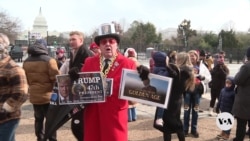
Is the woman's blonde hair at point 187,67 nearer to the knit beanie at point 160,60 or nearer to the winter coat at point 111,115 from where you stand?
the knit beanie at point 160,60

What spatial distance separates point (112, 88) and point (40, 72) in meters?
2.67

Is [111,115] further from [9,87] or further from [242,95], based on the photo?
[242,95]

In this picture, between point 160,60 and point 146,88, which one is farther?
point 160,60

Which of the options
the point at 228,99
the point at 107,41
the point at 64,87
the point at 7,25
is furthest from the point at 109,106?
the point at 7,25

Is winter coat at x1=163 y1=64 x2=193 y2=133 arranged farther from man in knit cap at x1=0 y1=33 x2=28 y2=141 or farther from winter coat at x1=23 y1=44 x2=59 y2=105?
man in knit cap at x1=0 y1=33 x2=28 y2=141

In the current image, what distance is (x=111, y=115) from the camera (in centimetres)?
361

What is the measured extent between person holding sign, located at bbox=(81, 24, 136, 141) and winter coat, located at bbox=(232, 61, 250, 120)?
9.78 ft

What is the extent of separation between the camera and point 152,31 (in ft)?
213

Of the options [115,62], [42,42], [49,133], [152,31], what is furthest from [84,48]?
[152,31]

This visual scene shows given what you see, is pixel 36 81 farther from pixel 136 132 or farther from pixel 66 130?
pixel 136 132

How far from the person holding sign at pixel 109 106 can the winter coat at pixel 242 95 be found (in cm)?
298

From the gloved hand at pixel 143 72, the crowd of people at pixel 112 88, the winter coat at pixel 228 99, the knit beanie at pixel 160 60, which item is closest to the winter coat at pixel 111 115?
the crowd of people at pixel 112 88

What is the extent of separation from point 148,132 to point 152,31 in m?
58.0

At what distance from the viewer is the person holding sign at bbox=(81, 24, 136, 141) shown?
3.62m
